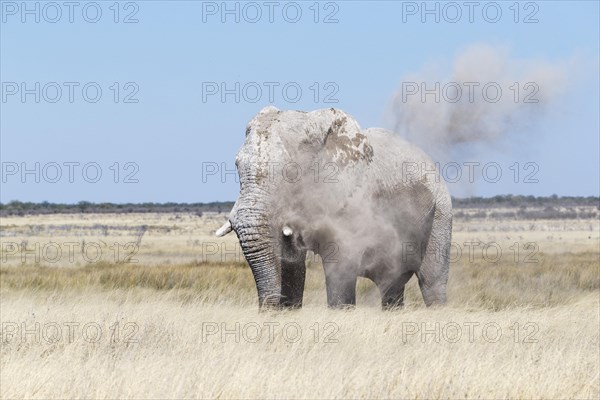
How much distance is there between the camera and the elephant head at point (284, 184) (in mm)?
11078

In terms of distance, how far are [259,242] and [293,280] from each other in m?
1.45

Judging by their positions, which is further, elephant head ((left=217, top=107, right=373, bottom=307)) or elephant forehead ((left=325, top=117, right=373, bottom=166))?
elephant forehead ((left=325, top=117, right=373, bottom=166))

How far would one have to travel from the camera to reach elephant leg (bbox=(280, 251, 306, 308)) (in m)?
12.0

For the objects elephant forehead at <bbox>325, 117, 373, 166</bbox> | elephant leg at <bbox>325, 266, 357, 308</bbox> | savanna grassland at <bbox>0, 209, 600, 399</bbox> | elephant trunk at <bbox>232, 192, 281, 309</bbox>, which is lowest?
savanna grassland at <bbox>0, 209, 600, 399</bbox>

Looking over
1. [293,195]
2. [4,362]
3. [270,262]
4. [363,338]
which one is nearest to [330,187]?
[293,195]

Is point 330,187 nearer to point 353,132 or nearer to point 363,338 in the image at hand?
point 353,132

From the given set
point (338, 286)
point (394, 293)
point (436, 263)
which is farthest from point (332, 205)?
point (436, 263)

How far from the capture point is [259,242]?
1100cm

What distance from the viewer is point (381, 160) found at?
1286cm

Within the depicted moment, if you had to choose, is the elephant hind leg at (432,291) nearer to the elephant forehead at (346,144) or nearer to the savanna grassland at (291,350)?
the savanna grassland at (291,350)

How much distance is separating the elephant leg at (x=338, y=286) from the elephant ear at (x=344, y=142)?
4.15 feet
